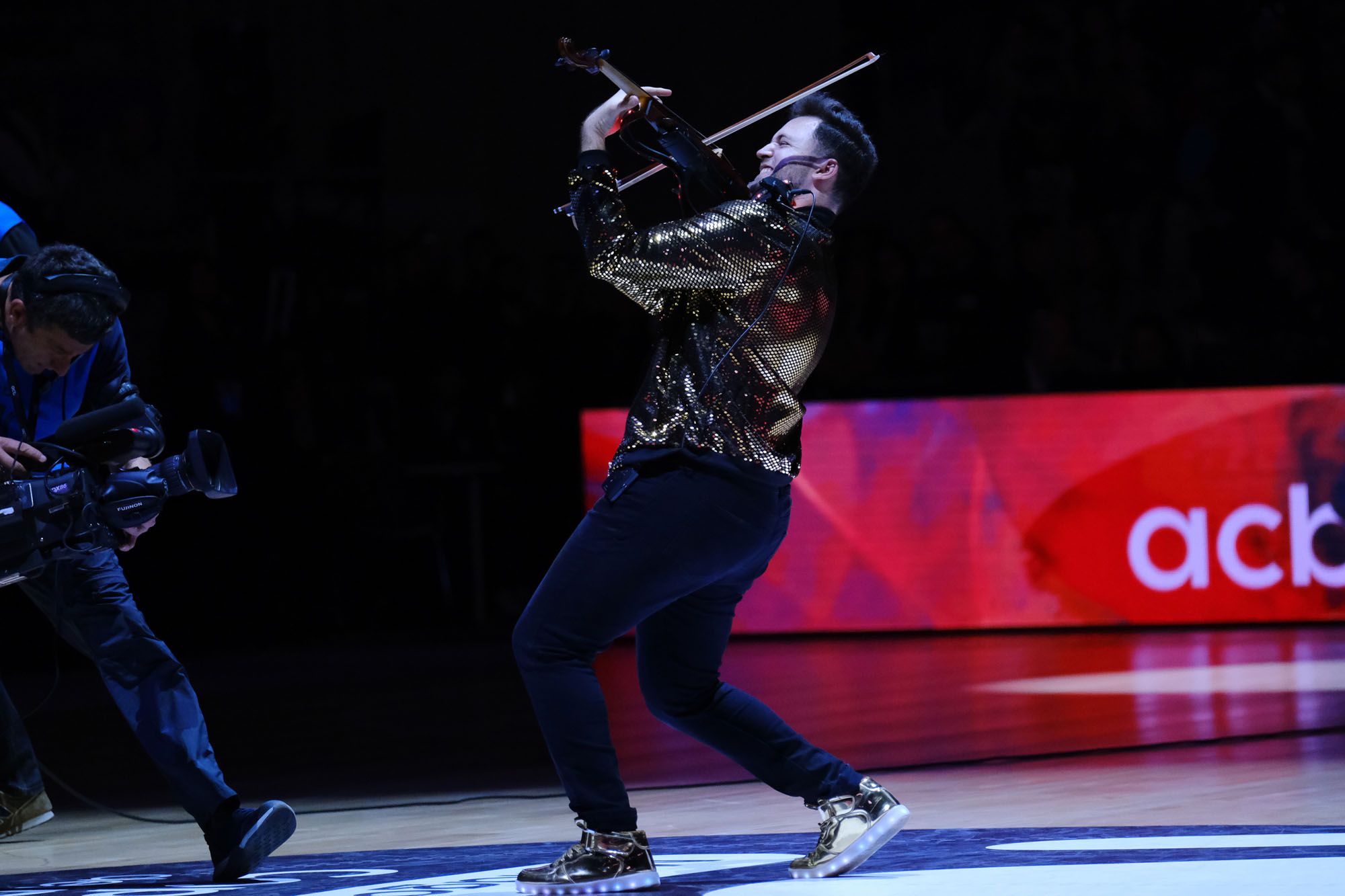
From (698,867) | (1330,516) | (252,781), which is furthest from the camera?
(1330,516)

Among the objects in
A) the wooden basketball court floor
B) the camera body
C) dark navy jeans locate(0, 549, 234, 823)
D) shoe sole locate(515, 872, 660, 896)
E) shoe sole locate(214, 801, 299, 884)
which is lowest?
the wooden basketball court floor

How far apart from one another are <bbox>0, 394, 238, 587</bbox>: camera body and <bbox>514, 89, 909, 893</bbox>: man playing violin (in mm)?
694

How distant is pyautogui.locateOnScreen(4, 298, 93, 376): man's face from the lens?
11.3 feet

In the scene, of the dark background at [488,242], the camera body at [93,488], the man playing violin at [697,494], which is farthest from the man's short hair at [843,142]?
Answer: the dark background at [488,242]

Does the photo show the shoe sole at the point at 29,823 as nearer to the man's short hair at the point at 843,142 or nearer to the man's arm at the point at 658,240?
the man's arm at the point at 658,240

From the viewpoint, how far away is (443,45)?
36.3 feet

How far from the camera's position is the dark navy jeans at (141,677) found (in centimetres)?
358

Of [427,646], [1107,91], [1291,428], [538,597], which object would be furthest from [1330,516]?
[538,597]

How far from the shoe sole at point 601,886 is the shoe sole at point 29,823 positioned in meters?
1.70

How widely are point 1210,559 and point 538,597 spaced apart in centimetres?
528

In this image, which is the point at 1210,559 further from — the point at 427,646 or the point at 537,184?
the point at 537,184

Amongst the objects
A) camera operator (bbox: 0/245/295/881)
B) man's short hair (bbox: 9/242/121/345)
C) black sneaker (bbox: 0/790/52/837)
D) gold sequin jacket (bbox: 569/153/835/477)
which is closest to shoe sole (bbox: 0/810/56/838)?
black sneaker (bbox: 0/790/52/837)

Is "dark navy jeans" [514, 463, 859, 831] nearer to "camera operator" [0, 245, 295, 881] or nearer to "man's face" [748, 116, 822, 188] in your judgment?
"man's face" [748, 116, 822, 188]

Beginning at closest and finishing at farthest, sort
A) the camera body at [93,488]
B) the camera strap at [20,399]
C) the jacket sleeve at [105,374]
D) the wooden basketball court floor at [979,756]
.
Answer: the camera body at [93,488]
the camera strap at [20,399]
the jacket sleeve at [105,374]
the wooden basketball court floor at [979,756]
